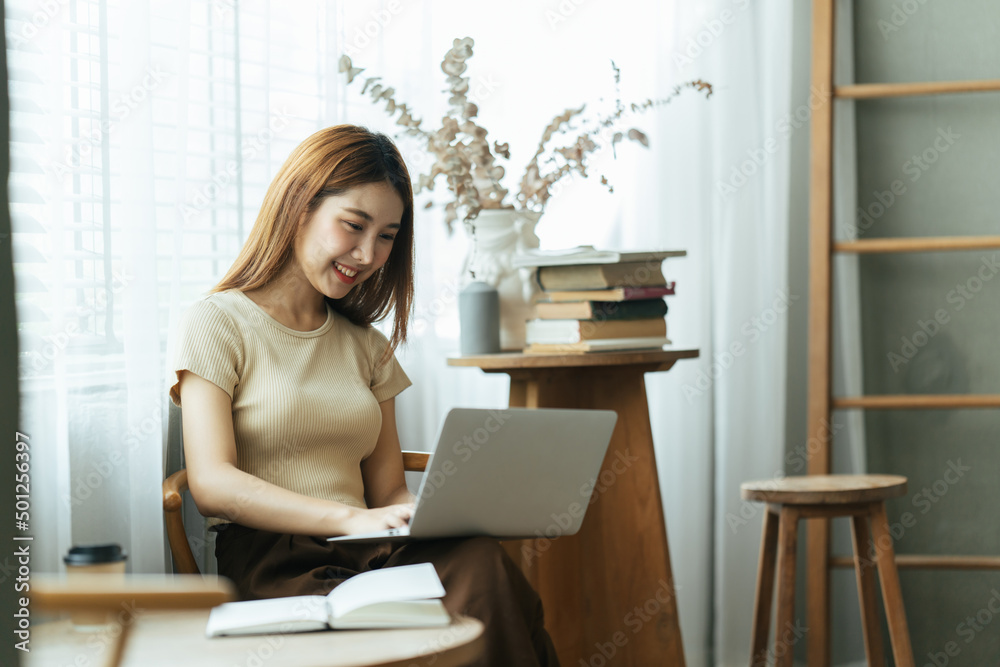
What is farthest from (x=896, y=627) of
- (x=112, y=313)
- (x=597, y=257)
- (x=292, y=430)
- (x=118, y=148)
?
(x=118, y=148)

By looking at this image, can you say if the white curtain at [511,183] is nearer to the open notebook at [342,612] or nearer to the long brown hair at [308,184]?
the long brown hair at [308,184]

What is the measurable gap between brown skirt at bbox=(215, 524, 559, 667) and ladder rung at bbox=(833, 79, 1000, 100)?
149cm

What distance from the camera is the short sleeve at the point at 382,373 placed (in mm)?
→ 1649

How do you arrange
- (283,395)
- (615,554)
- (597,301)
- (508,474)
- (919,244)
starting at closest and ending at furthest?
(508,474) < (283,395) < (597,301) < (615,554) < (919,244)

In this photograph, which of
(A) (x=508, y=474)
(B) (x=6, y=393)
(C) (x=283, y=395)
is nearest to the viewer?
(B) (x=6, y=393)

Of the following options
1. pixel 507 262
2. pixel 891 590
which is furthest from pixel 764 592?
pixel 507 262

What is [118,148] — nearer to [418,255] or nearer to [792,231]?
[418,255]

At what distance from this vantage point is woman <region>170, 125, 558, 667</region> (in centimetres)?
128

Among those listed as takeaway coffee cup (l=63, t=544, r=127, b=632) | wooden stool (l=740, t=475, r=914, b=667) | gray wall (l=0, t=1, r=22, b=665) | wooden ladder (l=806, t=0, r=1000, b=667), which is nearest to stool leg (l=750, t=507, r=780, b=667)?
wooden stool (l=740, t=475, r=914, b=667)

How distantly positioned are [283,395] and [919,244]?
4.95ft

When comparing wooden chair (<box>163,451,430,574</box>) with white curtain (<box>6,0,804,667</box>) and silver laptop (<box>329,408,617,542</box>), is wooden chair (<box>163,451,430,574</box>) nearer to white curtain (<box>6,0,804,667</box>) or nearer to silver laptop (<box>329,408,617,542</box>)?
white curtain (<box>6,0,804,667</box>)

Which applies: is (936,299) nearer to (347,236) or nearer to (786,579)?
(786,579)

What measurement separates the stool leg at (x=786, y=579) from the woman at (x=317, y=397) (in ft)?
2.27

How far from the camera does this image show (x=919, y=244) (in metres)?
2.10
